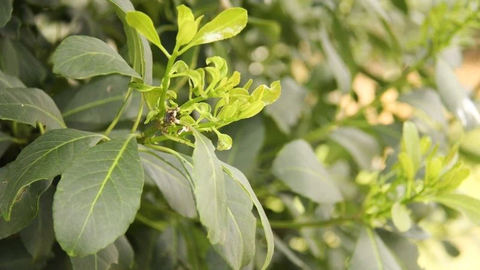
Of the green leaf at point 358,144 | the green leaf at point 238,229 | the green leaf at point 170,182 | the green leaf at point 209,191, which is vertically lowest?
the green leaf at point 358,144

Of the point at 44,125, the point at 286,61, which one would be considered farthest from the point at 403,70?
the point at 44,125

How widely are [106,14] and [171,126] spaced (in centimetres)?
40

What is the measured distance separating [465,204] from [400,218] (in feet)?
0.23

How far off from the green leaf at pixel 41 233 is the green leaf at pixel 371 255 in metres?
0.29

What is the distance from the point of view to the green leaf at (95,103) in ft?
1.86

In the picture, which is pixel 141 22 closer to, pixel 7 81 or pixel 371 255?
pixel 7 81

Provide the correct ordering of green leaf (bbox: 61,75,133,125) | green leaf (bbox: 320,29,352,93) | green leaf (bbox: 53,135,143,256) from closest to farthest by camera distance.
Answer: green leaf (bbox: 53,135,143,256) → green leaf (bbox: 61,75,133,125) → green leaf (bbox: 320,29,352,93)

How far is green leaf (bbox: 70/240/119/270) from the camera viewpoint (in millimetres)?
464

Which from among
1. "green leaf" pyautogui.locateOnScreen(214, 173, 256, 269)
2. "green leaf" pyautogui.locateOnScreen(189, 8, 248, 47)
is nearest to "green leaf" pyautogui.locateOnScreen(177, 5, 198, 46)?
"green leaf" pyautogui.locateOnScreen(189, 8, 248, 47)

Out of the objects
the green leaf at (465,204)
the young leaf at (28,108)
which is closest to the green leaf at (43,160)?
the young leaf at (28,108)

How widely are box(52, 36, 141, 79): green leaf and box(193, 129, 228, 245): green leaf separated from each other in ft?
0.25

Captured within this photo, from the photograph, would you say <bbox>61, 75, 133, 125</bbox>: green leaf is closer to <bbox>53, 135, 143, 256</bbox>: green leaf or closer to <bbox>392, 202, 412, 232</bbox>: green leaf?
<bbox>53, 135, 143, 256</bbox>: green leaf

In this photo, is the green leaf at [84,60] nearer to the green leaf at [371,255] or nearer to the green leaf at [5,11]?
the green leaf at [5,11]

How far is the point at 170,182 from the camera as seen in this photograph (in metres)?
0.53
